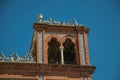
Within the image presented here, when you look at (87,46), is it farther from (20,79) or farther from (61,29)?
(20,79)

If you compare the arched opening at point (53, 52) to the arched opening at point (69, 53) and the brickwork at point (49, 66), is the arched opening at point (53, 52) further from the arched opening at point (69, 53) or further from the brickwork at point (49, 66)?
the brickwork at point (49, 66)

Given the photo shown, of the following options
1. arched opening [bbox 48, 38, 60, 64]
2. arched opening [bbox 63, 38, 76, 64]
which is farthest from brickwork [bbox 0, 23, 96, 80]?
arched opening [bbox 48, 38, 60, 64]

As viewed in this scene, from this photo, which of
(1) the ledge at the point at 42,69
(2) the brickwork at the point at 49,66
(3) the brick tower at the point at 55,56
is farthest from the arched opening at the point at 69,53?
(1) the ledge at the point at 42,69

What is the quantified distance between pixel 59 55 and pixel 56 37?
8.74 ft

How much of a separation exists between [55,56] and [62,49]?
9.29ft

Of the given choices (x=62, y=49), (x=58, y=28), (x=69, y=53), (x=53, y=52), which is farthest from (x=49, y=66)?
(x=53, y=52)

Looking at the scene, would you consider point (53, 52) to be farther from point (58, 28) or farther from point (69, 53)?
point (58, 28)

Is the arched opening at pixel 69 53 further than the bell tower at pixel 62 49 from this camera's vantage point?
Yes

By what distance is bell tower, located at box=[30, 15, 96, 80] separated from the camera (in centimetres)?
3381

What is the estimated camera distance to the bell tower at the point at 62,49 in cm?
3381

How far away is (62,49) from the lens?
35781 millimetres

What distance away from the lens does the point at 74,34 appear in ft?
120

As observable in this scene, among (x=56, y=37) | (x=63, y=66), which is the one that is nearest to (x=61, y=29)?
(x=56, y=37)

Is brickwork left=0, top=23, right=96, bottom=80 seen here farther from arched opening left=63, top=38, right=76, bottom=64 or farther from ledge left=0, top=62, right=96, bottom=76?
arched opening left=63, top=38, right=76, bottom=64
